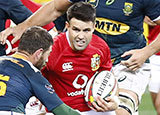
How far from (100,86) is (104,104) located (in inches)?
9.5

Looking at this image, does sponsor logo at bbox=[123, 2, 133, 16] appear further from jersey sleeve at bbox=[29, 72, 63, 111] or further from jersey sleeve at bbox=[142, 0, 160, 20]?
jersey sleeve at bbox=[29, 72, 63, 111]

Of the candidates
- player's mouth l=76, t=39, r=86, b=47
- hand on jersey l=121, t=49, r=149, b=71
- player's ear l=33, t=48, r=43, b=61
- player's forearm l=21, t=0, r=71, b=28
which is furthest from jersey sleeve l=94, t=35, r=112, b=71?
player's ear l=33, t=48, r=43, b=61

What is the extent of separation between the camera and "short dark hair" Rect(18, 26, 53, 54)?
4.48m

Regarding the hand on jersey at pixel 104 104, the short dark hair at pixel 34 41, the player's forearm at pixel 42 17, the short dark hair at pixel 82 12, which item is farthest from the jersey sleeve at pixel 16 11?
the hand on jersey at pixel 104 104

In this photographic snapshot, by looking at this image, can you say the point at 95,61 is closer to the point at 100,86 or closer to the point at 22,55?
the point at 100,86

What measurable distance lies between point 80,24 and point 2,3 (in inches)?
39.6

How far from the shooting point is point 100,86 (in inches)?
200

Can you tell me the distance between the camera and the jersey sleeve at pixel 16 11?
17.9 feet

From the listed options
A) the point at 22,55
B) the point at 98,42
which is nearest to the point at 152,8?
the point at 98,42

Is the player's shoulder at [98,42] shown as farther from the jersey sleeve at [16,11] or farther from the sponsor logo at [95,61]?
the jersey sleeve at [16,11]

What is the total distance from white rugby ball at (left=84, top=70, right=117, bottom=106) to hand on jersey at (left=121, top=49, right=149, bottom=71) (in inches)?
12.6

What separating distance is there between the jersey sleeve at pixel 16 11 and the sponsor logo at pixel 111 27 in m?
0.87

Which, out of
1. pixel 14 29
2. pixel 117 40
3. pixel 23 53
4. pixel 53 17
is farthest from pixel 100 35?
pixel 23 53

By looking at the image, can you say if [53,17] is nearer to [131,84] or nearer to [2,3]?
[2,3]
